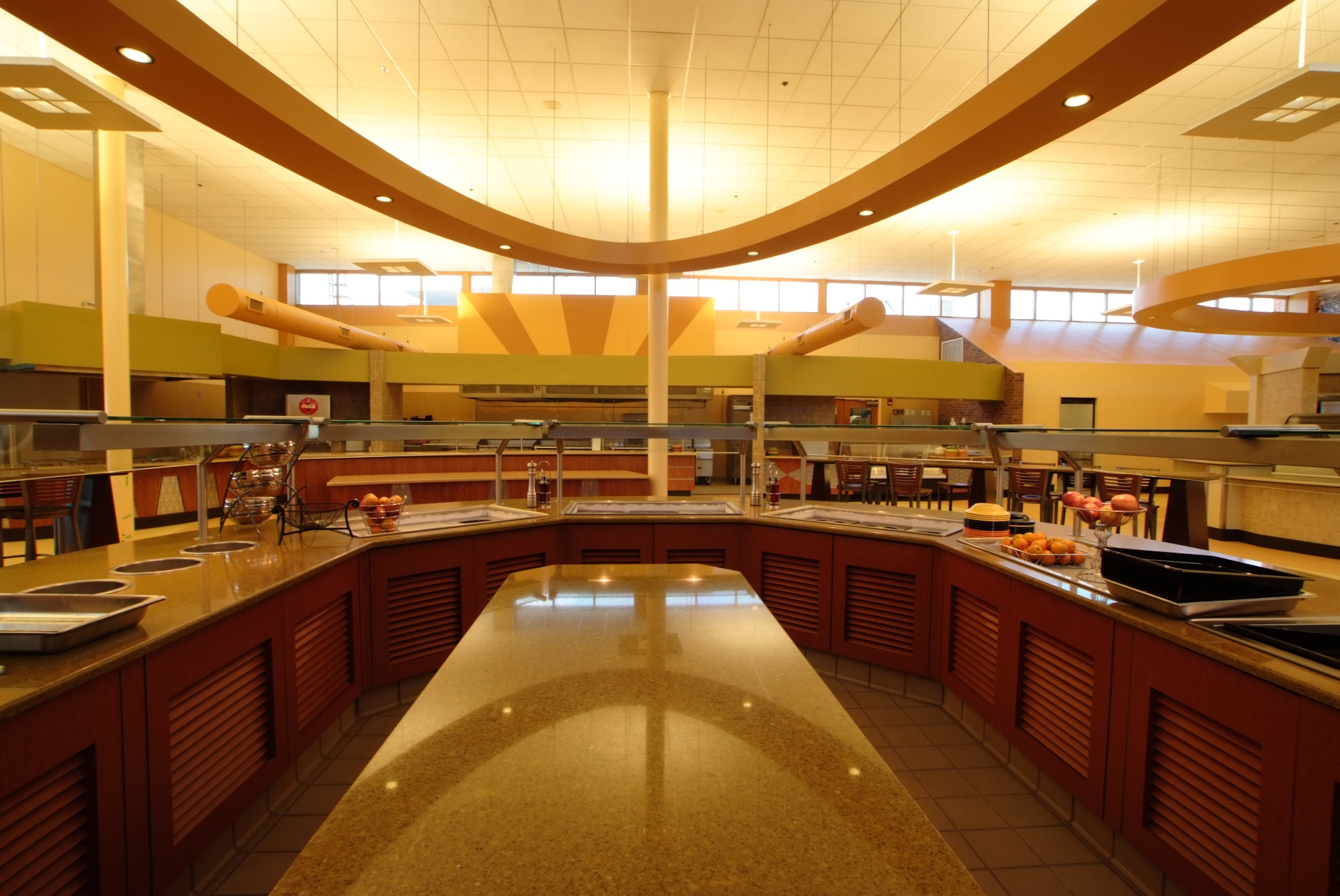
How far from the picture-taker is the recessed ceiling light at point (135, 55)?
8.31ft

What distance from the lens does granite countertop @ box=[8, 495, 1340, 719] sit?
1339 millimetres

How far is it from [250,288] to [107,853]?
15.9m

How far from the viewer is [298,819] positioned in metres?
2.26

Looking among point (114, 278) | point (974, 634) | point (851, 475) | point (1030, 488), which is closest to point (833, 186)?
point (974, 634)

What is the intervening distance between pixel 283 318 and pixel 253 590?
28.4 ft

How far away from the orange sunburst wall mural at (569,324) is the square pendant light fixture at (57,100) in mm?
7817

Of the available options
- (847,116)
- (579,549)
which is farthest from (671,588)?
(847,116)

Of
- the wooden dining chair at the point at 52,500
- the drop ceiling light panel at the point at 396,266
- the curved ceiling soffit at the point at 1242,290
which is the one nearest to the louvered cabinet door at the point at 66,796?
the wooden dining chair at the point at 52,500

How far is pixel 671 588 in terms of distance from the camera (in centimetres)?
202

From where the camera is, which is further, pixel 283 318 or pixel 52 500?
pixel 283 318

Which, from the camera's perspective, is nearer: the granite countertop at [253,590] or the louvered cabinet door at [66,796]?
the louvered cabinet door at [66,796]

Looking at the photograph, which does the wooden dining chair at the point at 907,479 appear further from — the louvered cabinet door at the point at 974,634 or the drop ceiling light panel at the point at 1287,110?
the louvered cabinet door at the point at 974,634

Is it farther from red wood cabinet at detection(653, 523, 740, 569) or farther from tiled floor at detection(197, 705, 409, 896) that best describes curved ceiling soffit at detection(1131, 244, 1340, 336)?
tiled floor at detection(197, 705, 409, 896)

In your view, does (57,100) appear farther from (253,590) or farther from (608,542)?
(608,542)
